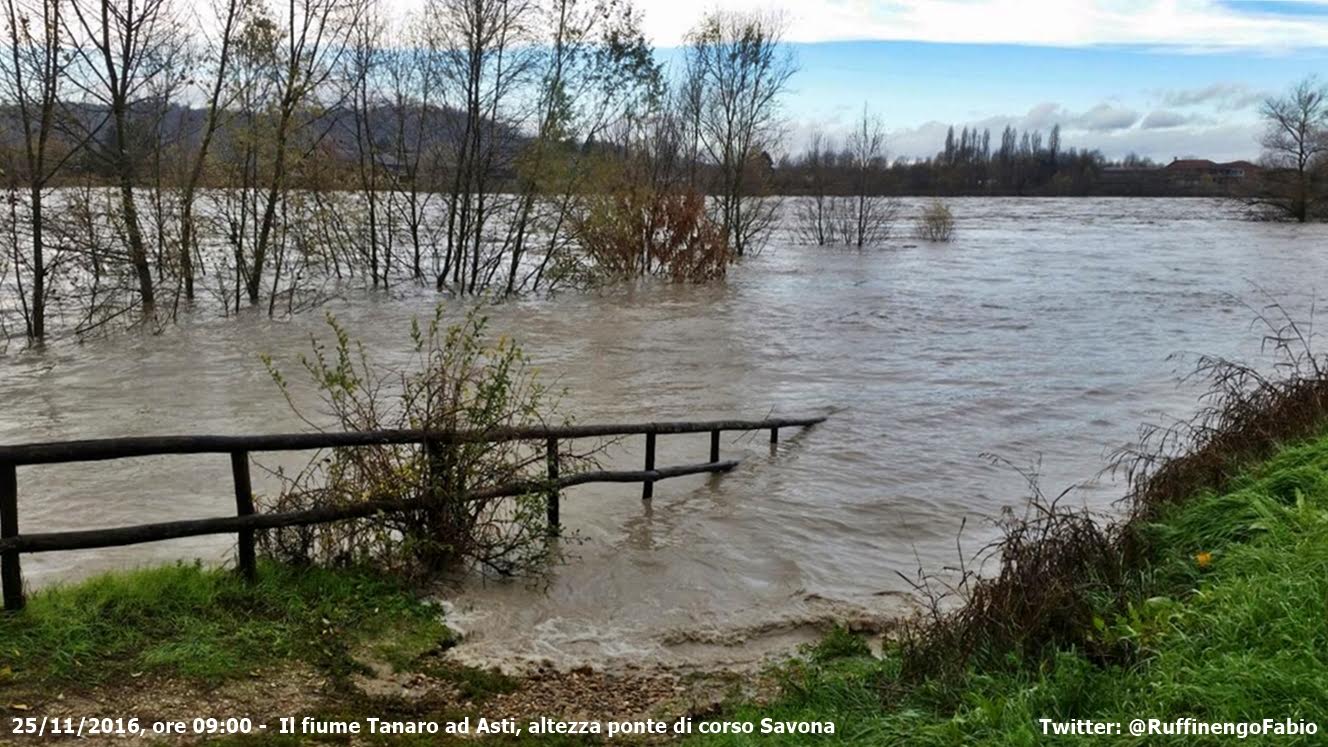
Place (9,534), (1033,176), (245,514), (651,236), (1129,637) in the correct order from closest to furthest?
(1129,637), (9,534), (245,514), (651,236), (1033,176)

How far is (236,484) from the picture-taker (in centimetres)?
537

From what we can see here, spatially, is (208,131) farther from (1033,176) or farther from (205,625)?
(1033,176)

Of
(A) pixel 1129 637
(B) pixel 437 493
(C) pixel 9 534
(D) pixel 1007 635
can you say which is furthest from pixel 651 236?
(A) pixel 1129 637

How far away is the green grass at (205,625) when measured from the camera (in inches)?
177

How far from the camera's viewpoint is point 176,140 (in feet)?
66.4

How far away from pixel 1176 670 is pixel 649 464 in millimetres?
5586

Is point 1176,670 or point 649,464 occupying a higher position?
point 1176,670

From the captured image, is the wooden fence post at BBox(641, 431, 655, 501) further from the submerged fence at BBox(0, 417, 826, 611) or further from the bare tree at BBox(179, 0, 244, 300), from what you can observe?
the bare tree at BBox(179, 0, 244, 300)

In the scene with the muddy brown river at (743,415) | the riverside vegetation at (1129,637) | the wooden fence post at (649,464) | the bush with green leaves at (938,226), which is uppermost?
the bush with green leaves at (938,226)

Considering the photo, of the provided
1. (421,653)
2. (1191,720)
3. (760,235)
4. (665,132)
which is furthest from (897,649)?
(760,235)

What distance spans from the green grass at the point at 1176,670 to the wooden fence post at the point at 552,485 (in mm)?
2321

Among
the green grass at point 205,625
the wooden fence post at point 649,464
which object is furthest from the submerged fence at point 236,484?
the wooden fence post at point 649,464

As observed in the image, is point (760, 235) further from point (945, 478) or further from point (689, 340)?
point (945, 478)

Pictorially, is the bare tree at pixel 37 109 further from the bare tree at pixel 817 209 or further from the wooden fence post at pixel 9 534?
the bare tree at pixel 817 209
